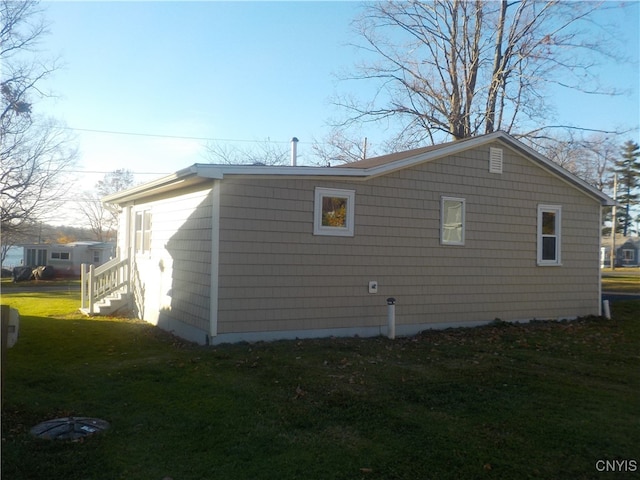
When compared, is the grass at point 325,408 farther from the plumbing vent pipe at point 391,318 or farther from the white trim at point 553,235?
the white trim at point 553,235

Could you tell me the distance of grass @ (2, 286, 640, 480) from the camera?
14.9 feet

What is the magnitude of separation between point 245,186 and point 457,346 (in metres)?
4.53

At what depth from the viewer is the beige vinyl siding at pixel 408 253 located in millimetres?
9406

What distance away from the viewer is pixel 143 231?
13.5m

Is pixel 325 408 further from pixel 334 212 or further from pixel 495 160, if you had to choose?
pixel 495 160

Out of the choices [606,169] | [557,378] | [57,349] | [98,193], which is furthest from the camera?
[98,193]

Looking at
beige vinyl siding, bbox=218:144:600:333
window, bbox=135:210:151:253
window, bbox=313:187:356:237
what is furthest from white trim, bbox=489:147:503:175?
window, bbox=135:210:151:253

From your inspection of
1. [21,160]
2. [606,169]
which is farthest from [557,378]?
[606,169]

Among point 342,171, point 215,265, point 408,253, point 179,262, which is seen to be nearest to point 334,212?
point 342,171

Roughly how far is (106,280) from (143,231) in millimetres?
1766

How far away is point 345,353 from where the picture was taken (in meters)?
8.75

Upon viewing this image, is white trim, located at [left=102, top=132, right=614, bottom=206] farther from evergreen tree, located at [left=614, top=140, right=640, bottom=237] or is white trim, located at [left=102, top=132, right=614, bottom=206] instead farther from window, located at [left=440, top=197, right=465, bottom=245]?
evergreen tree, located at [left=614, top=140, right=640, bottom=237]

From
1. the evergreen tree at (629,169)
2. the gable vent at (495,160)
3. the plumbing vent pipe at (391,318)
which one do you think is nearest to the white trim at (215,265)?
the plumbing vent pipe at (391,318)

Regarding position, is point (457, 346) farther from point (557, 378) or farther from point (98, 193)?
point (98, 193)
